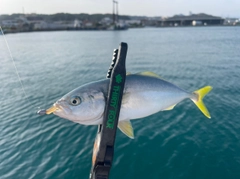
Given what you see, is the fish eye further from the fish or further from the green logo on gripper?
the green logo on gripper

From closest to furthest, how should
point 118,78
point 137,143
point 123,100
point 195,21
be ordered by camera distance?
point 118,78 → point 123,100 → point 137,143 → point 195,21

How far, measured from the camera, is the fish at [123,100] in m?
2.65

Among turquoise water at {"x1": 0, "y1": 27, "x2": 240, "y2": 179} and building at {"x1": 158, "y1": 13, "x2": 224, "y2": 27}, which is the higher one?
building at {"x1": 158, "y1": 13, "x2": 224, "y2": 27}

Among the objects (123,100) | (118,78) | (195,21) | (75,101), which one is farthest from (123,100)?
(195,21)

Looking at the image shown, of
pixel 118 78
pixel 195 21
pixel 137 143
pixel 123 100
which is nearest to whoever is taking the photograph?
pixel 118 78

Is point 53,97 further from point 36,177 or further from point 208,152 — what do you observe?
point 208,152

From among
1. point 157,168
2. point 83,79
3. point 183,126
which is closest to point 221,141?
point 183,126

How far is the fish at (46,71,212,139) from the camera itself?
8.68ft

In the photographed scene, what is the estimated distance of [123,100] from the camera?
2.76 meters

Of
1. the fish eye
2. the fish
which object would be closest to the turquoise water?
the fish

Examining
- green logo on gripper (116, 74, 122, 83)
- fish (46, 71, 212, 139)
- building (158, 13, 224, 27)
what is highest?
building (158, 13, 224, 27)

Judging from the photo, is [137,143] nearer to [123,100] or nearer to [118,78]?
[123,100]

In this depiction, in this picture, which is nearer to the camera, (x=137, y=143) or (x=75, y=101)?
(x=75, y=101)

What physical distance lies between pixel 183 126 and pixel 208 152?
2255 millimetres
